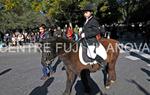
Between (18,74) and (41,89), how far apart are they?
13.3 feet

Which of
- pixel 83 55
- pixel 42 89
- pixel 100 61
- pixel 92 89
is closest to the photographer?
pixel 83 55

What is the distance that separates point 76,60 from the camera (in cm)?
953

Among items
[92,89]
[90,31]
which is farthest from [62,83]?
[90,31]

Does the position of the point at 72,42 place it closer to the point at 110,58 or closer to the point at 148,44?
the point at 110,58

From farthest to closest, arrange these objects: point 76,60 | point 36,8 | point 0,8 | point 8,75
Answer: point 0,8 < point 36,8 < point 8,75 < point 76,60

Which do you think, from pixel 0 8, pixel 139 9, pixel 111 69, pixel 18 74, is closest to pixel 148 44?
pixel 18 74

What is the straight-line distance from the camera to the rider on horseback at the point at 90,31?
9484mm

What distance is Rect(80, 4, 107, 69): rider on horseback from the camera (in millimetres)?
9484

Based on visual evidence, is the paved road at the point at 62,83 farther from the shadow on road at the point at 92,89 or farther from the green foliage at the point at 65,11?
the green foliage at the point at 65,11

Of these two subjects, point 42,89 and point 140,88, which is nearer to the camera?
point 140,88

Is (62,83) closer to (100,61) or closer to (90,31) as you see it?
(100,61)

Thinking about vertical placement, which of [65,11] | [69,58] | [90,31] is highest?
[65,11]

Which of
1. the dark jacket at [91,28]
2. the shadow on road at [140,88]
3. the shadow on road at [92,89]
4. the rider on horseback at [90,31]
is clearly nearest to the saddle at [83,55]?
the rider on horseback at [90,31]

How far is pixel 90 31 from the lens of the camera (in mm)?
9539
